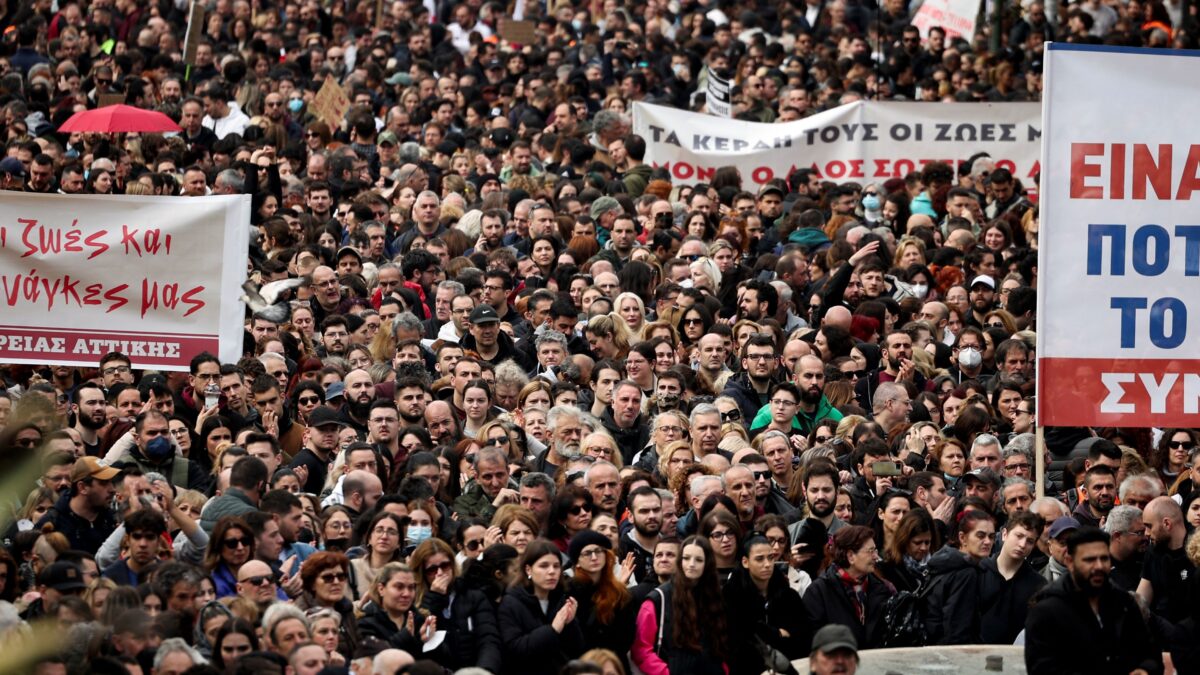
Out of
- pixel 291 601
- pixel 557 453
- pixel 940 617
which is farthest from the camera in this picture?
pixel 557 453

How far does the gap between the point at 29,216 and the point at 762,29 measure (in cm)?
1503

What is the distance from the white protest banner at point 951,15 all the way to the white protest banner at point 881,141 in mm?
5301

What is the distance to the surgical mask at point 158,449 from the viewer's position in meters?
12.4

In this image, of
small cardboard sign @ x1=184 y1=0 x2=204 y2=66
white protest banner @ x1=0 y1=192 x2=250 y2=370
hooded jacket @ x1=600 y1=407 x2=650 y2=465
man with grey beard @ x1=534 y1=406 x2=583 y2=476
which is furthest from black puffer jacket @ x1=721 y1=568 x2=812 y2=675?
small cardboard sign @ x1=184 y1=0 x2=204 y2=66

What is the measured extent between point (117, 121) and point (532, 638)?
39.3ft

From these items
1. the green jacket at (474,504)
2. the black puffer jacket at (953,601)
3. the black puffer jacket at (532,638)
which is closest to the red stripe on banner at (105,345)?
the green jacket at (474,504)

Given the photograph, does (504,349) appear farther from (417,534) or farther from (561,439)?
(417,534)

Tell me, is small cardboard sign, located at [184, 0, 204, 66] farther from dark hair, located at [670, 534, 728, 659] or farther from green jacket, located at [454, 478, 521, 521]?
dark hair, located at [670, 534, 728, 659]

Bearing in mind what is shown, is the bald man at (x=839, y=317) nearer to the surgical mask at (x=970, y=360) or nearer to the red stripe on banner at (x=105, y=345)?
the surgical mask at (x=970, y=360)

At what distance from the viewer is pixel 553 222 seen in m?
18.4

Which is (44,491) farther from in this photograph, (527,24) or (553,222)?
(527,24)

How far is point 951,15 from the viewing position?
27141 mm

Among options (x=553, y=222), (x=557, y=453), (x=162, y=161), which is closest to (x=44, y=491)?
(x=557, y=453)

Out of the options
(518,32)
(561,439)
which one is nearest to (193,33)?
(518,32)
